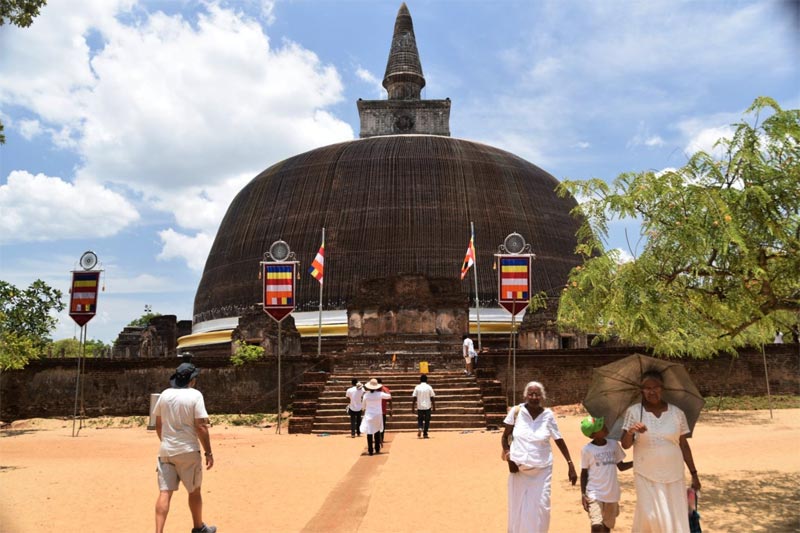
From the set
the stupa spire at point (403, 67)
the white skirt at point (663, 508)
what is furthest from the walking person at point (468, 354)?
the stupa spire at point (403, 67)

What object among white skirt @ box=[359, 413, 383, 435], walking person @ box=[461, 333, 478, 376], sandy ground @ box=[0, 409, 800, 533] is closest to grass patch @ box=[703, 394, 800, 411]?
sandy ground @ box=[0, 409, 800, 533]

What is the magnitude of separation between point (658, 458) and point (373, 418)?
876 centimetres

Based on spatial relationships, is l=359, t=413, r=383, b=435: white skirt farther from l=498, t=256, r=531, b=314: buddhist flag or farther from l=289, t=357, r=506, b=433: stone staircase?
l=498, t=256, r=531, b=314: buddhist flag

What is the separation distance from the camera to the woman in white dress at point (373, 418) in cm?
1334

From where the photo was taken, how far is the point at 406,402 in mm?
19203

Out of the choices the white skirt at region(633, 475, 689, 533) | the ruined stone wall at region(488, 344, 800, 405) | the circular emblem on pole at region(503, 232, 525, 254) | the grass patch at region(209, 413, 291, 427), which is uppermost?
the circular emblem on pole at region(503, 232, 525, 254)

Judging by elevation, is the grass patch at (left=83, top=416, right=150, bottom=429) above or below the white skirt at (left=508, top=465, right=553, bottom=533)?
below

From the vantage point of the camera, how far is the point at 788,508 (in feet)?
25.5

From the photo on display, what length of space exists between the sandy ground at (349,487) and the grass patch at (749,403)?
5.69 m

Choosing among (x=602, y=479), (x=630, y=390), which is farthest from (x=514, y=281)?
(x=602, y=479)

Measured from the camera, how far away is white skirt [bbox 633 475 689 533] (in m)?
5.02

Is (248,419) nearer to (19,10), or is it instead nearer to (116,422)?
(116,422)

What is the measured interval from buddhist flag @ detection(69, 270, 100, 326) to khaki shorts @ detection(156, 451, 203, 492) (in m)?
15.3

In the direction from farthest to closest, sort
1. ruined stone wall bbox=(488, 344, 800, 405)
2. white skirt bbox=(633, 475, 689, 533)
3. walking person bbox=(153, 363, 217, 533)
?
ruined stone wall bbox=(488, 344, 800, 405) < walking person bbox=(153, 363, 217, 533) < white skirt bbox=(633, 475, 689, 533)
